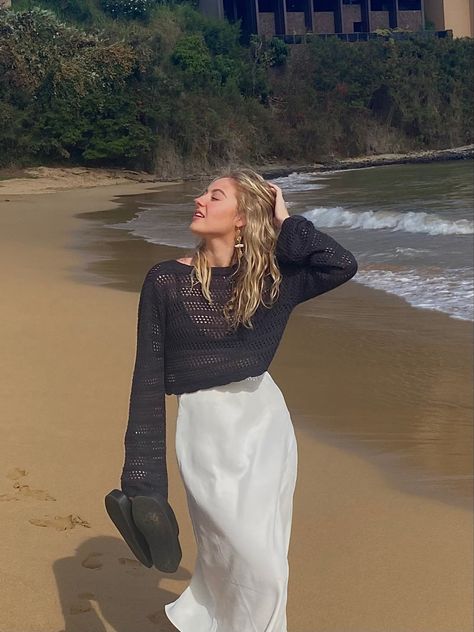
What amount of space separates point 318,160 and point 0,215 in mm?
31238

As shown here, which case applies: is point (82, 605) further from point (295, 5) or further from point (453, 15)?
point (453, 15)

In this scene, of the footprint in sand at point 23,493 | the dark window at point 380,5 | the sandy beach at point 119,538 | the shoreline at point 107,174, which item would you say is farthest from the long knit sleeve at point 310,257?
the dark window at point 380,5

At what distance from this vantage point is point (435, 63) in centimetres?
5744

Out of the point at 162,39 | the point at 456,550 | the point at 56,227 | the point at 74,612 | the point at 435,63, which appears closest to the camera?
the point at 74,612

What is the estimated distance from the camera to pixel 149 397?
2.68 metres

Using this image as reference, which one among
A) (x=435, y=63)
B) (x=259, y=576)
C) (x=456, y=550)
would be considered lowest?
(x=456, y=550)

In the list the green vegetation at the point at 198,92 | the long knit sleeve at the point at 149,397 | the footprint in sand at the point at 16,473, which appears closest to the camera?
Answer: the long knit sleeve at the point at 149,397

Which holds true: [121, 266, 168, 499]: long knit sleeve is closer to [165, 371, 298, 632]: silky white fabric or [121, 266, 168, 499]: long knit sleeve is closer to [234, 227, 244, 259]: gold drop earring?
[165, 371, 298, 632]: silky white fabric

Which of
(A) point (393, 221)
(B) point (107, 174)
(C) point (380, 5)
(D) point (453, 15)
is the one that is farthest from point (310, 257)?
(D) point (453, 15)

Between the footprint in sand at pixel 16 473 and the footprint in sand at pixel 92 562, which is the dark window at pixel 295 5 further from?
the footprint in sand at pixel 92 562

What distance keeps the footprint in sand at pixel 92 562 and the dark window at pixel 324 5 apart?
55423 millimetres

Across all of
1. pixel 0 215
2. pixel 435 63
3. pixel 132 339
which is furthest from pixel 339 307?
pixel 435 63

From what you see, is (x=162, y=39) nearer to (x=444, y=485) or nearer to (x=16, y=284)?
(x=16, y=284)

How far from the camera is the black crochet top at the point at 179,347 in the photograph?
2670 millimetres
